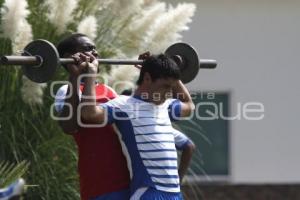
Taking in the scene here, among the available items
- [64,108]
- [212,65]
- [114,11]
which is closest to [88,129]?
[64,108]

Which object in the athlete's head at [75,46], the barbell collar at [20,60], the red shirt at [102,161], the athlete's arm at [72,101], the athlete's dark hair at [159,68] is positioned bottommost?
the red shirt at [102,161]

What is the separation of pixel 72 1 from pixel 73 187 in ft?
4.47

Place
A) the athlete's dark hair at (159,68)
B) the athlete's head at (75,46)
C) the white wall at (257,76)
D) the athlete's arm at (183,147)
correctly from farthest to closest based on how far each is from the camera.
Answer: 1. the white wall at (257,76)
2. the athlete's arm at (183,147)
3. the athlete's head at (75,46)
4. the athlete's dark hair at (159,68)

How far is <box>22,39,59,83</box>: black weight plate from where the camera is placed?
15.9 feet

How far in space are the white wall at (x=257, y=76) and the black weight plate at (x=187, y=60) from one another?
4746 millimetres

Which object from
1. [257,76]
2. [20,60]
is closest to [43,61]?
[20,60]

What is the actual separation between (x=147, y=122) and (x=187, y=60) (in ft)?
2.80

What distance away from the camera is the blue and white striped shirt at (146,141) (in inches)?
186

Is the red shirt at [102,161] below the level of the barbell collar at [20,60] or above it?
below

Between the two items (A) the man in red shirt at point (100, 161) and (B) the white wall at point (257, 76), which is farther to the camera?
(B) the white wall at point (257, 76)

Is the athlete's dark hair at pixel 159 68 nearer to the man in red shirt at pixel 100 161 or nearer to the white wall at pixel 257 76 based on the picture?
the man in red shirt at pixel 100 161

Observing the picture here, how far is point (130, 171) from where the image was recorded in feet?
15.8

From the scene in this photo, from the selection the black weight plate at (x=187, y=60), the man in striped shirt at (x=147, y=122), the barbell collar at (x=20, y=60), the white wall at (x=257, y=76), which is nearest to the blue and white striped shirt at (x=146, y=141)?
the man in striped shirt at (x=147, y=122)

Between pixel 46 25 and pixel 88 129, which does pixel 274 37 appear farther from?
pixel 88 129
